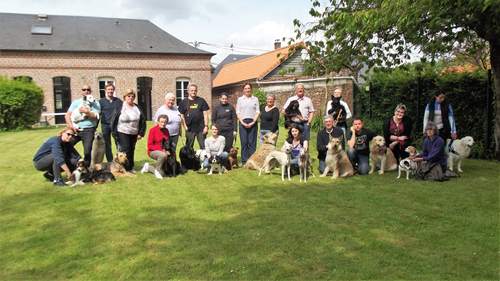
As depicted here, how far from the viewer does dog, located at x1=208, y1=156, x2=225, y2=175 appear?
8.59m

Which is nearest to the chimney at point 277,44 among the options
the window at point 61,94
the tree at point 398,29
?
the window at point 61,94

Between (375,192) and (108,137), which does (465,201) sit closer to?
(375,192)

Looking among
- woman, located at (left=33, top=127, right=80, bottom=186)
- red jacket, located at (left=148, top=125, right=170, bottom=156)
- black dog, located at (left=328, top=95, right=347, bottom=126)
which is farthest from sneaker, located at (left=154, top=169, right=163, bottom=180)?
black dog, located at (left=328, top=95, right=347, bottom=126)

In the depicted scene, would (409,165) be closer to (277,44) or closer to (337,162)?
(337,162)

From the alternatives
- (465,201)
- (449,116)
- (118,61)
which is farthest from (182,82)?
(465,201)

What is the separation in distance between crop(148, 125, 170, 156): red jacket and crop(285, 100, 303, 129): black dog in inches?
92.3

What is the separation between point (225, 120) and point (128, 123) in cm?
187

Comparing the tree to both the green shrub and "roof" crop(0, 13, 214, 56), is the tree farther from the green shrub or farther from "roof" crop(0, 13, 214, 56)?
"roof" crop(0, 13, 214, 56)

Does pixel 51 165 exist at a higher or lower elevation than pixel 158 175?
higher

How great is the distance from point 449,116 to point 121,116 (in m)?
6.10

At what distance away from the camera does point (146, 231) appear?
5059 mm

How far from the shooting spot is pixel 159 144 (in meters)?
8.37

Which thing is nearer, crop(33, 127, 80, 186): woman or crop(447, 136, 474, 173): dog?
crop(33, 127, 80, 186): woman

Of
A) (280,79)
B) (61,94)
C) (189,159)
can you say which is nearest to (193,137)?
(189,159)
